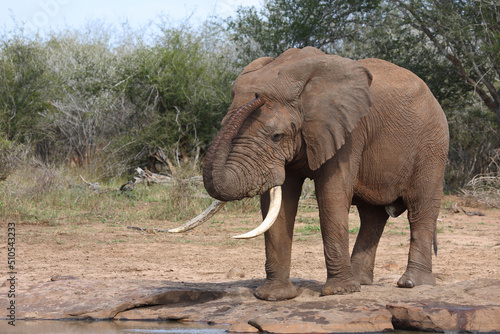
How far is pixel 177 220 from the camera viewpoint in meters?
11.1

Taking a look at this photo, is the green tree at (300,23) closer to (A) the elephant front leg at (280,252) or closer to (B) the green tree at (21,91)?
(B) the green tree at (21,91)

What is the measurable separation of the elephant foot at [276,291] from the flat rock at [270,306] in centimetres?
8

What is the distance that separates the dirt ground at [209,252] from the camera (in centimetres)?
739

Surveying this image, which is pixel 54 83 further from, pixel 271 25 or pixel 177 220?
pixel 177 220

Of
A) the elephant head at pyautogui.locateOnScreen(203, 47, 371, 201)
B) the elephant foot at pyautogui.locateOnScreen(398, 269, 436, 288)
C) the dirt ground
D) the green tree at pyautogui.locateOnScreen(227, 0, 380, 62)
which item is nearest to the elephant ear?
the elephant head at pyautogui.locateOnScreen(203, 47, 371, 201)

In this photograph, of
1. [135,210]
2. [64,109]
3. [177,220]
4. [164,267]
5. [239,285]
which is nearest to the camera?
[239,285]

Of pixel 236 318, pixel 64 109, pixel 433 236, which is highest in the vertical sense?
pixel 64 109

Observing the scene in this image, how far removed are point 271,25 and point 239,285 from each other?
11980mm

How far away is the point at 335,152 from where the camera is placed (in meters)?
5.14

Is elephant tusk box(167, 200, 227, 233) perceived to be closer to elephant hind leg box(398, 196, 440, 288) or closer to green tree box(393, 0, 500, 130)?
elephant hind leg box(398, 196, 440, 288)

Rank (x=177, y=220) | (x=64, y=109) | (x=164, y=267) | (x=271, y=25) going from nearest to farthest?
(x=164, y=267) → (x=177, y=220) → (x=271, y=25) → (x=64, y=109)

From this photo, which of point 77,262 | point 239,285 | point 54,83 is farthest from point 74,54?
point 239,285

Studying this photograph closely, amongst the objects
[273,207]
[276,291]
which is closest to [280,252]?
[276,291]

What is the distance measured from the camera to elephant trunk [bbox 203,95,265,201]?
15.3ft
